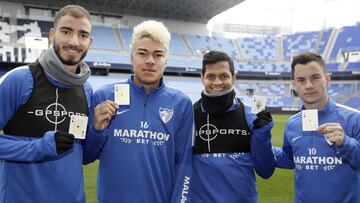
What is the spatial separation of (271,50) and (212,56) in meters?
48.5

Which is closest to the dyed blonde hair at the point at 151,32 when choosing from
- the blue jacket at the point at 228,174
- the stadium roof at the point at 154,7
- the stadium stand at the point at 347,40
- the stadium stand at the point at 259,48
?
the blue jacket at the point at 228,174

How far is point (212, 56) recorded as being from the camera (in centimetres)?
343

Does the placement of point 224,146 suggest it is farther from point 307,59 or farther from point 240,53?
point 240,53

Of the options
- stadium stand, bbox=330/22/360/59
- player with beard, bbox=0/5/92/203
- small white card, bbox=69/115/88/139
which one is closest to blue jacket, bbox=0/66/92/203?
player with beard, bbox=0/5/92/203

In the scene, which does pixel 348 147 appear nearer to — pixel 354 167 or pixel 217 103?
pixel 354 167

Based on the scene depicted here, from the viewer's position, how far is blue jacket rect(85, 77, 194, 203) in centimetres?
296

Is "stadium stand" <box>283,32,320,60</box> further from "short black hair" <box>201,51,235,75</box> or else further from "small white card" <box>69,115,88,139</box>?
"small white card" <box>69,115,88,139</box>

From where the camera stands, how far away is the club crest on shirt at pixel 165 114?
308 centimetres

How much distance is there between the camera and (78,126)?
2.86m

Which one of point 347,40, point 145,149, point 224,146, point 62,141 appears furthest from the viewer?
point 347,40

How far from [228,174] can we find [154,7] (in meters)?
40.2

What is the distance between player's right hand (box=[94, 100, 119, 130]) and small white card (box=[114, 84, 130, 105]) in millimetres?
101

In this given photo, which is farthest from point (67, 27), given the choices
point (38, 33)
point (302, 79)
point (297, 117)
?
point (38, 33)

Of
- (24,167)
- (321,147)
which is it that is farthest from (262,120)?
(24,167)
